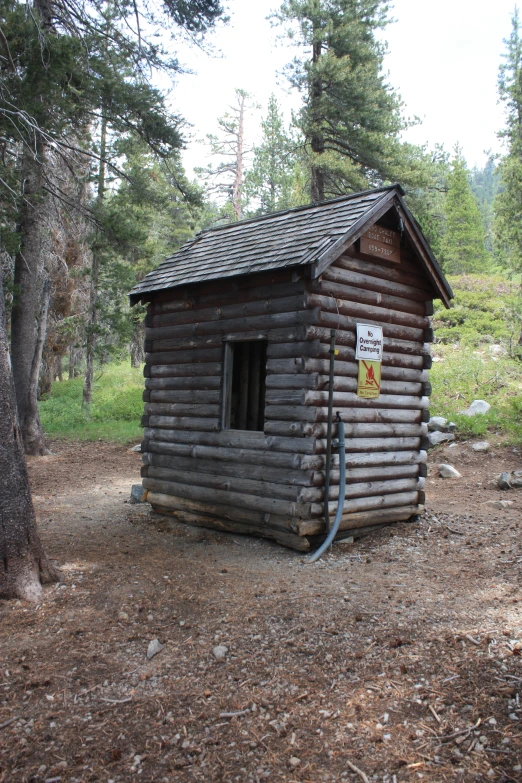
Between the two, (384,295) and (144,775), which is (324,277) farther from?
(144,775)

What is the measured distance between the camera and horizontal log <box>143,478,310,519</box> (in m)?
7.32

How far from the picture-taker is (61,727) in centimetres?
364

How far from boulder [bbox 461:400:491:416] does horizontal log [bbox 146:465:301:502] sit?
28.6 ft

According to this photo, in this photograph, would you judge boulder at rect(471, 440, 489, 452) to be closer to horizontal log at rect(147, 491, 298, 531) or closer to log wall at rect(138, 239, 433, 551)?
log wall at rect(138, 239, 433, 551)

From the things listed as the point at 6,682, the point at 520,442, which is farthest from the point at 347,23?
the point at 6,682

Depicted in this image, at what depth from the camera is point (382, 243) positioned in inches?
325

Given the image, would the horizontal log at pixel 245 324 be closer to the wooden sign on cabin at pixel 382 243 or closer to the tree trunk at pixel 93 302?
the wooden sign on cabin at pixel 382 243

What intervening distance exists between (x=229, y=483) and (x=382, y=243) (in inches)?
158

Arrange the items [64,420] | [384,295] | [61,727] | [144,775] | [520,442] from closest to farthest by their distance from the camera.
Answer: [144,775] → [61,727] → [384,295] → [520,442] → [64,420]

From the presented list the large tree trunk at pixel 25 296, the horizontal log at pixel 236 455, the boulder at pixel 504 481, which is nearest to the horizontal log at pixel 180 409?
the horizontal log at pixel 236 455

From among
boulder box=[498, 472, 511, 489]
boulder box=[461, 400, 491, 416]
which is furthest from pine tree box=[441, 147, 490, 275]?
boulder box=[498, 472, 511, 489]

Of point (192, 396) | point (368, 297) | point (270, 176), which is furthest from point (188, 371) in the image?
point (270, 176)

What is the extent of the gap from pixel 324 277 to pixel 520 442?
8185 mm

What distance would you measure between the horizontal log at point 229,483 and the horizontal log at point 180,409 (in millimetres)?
868
